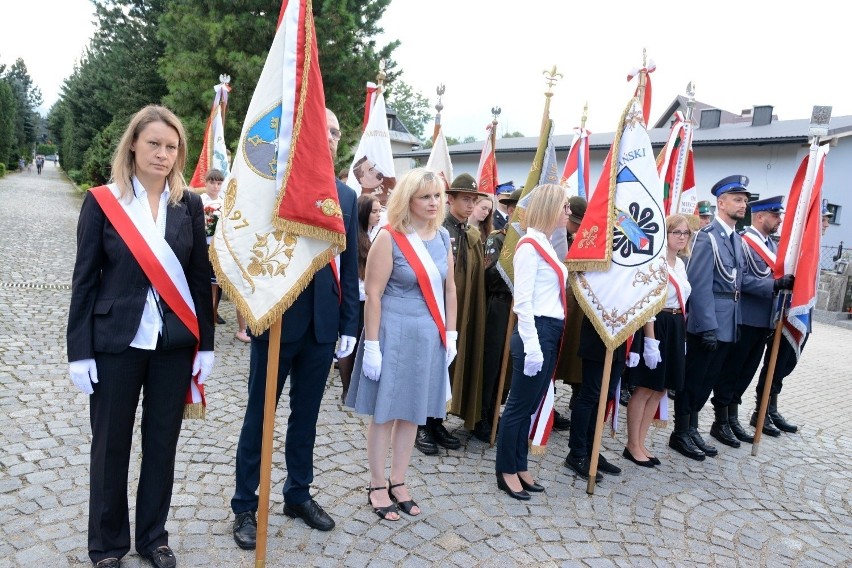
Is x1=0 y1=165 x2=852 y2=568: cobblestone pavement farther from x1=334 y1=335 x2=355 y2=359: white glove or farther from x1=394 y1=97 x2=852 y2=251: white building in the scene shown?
x1=394 y1=97 x2=852 y2=251: white building

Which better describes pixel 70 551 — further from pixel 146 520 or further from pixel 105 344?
pixel 105 344

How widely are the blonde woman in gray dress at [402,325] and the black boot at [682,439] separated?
286 cm

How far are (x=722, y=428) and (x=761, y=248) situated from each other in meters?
1.79

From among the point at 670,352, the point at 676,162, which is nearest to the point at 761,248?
the point at 670,352

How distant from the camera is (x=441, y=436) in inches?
190

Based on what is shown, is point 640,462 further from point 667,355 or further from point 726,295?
point 726,295

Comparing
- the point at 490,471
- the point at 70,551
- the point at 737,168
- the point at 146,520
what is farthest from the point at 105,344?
the point at 737,168

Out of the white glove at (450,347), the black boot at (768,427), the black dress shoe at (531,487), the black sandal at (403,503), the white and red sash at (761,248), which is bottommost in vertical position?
the black boot at (768,427)

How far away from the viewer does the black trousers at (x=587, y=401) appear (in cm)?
441

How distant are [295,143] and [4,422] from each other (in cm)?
338

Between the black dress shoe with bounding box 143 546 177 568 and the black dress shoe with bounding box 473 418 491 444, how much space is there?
2758 millimetres

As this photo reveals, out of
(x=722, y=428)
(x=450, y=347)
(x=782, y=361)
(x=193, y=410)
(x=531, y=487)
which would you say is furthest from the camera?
(x=782, y=361)

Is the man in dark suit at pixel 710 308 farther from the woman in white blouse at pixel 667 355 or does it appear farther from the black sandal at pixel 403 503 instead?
the black sandal at pixel 403 503

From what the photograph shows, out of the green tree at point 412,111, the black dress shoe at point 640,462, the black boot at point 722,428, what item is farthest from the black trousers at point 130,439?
the green tree at point 412,111
